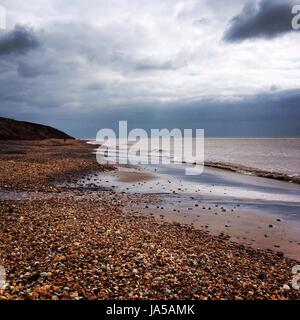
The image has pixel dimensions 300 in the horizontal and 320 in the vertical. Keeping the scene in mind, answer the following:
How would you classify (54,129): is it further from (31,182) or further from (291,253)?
(291,253)

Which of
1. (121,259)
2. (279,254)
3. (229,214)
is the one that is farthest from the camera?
(229,214)

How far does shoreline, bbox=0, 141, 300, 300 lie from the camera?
7242 mm

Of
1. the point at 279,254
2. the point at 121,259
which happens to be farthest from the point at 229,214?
the point at 121,259

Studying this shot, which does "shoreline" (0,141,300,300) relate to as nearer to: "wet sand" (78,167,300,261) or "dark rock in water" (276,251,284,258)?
"dark rock in water" (276,251,284,258)

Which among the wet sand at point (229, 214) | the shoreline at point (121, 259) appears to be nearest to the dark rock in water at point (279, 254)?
the shoreline at point (121, 259)

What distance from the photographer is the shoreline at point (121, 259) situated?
7242mm

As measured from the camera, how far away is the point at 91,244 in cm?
983

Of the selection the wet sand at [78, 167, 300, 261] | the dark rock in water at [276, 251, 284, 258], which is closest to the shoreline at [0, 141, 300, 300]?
the dark rock in water at [276, 251, 284, 258]

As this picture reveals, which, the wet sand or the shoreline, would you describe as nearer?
the shoreline

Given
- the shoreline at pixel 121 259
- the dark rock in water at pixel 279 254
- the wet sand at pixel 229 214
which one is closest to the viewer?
the shoreline at pixel 121 259

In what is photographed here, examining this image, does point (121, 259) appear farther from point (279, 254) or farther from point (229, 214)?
point (229, 214)

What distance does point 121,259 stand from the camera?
8859mm

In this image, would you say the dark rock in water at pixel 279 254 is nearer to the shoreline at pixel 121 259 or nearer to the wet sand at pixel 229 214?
the shoreline at pixel 121 259
